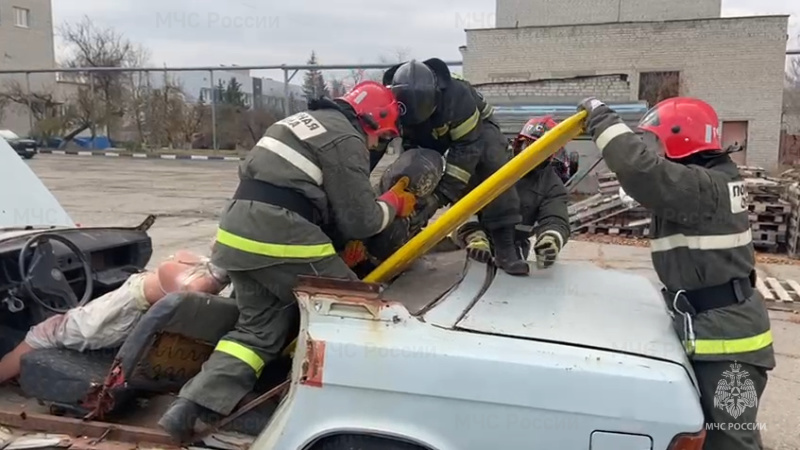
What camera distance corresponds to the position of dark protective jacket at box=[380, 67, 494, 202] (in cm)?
Answer: 354

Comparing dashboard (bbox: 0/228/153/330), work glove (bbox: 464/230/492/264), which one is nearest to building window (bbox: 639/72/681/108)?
work glove (bbox: 464/230/492/264)

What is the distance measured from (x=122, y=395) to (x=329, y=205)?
1.16 metres

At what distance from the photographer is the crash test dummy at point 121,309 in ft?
10.2

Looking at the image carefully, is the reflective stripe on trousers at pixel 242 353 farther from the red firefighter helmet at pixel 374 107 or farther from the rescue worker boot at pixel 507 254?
the rescue worker boot at pixel 507 254

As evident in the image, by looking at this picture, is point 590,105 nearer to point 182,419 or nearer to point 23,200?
point 182,419

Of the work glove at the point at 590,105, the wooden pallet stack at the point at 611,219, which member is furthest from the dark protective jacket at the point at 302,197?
the wooden pallet stack at the point at 611,219

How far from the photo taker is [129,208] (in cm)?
1443

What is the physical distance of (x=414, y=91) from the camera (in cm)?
330

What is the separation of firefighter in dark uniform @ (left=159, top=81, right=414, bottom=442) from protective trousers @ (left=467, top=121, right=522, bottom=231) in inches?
31.0

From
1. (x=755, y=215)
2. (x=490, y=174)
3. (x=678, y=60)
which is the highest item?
(x=678, y=60)

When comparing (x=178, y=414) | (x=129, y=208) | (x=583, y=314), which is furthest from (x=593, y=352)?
(x=129, y=208)

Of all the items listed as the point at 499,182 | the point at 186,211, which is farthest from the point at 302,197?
the point at 186,211

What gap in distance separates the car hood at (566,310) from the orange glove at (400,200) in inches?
15.2

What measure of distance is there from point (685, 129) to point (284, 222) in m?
1.61
